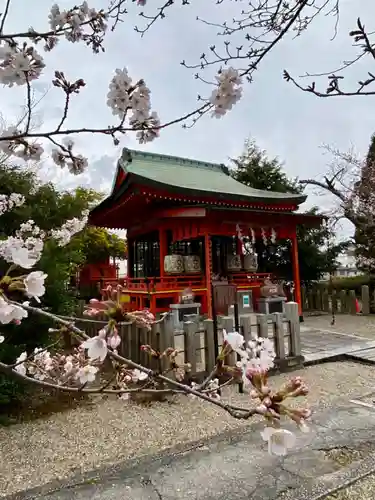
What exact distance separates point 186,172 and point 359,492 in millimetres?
9677

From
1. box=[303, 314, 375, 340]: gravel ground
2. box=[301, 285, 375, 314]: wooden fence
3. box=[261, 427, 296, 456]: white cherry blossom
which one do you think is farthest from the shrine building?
box=[261, 427, 296, 456]: white cherry blossom

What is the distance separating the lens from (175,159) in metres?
11.7

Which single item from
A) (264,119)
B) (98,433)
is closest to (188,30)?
(264,119)

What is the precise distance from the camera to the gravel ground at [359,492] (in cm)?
210

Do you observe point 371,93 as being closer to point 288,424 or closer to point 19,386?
point 288,424

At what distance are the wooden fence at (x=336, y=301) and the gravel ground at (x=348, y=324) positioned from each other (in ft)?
1.36

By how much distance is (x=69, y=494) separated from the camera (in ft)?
7.49

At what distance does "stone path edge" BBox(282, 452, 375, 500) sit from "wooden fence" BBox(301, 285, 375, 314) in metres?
8.04

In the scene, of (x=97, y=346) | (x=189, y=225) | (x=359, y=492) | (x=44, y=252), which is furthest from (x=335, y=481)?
(x=189, y=225)

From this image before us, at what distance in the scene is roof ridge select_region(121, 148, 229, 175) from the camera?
35.0ft

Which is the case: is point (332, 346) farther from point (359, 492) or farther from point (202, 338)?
point (359, 492)

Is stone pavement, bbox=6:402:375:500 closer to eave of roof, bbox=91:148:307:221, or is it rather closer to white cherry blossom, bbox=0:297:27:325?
white cherry blossom, bbox=0:297:27:325

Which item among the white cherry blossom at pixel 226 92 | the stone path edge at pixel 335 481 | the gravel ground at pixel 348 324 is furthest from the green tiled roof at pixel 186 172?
the white cherry blossom at pixel 226 92

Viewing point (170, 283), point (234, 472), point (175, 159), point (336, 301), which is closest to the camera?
point (234, 472)
